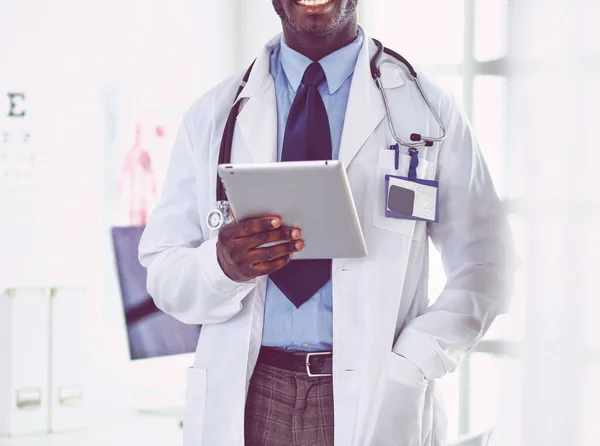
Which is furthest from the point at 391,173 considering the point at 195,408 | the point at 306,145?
the point at 195,408

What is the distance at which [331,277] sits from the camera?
1.42 m

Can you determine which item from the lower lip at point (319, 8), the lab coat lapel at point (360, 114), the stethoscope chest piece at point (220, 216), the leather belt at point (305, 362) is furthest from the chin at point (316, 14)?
the leather belt at point (305, 362)

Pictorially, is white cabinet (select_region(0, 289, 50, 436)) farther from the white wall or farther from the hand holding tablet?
the hand holding tablet

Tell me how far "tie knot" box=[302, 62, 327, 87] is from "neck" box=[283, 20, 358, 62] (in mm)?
36

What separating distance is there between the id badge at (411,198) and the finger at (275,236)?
24cm

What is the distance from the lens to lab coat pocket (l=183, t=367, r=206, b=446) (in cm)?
146

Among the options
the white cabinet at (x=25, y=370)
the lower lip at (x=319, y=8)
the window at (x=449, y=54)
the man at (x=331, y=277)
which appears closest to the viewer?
the man at (x=331, y=277)

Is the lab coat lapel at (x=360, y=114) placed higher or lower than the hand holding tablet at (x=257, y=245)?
higher

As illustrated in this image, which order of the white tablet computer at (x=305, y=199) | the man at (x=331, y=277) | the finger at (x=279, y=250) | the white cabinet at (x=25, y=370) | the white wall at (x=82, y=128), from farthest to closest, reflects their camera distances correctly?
the white wall at (x=82, y=128)
the white cabinet at (x=25, y=370)
the man at (x=331, y=277)
the finger at (x=279, y=250)
the white tablet computer at (x=305, y=199)

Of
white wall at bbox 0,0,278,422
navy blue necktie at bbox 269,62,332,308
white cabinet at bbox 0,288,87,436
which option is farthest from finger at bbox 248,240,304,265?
white wall at bbox 0,0,278,422

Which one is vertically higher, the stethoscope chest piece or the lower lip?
the lower lip

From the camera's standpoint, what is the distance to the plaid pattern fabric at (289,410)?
4.47 feet

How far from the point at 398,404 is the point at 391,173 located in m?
0.41

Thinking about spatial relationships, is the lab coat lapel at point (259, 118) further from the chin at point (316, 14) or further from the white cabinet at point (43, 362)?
the white cabinet at point (43, 362)
